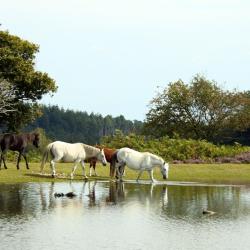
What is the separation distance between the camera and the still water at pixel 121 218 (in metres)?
18.6

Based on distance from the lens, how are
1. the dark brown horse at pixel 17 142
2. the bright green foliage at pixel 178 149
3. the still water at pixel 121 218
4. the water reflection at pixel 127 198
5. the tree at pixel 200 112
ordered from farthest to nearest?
the tree at pixel 200 112 → the bright green foliage at pixel 178 149 → the dark brown horse at pixel 17 142 → the water reflection at pixel 127 198 → the still water at pixel 121 218

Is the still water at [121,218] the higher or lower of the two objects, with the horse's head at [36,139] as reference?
lower

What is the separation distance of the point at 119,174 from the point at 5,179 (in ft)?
22.2

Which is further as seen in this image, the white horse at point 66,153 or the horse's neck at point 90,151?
the horse's neck at point 90,151

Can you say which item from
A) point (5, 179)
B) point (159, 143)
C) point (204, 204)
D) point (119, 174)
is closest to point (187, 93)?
point (159, 143)

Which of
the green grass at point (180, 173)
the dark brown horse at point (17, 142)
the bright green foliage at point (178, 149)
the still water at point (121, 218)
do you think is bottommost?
the still water at point (121, 218)

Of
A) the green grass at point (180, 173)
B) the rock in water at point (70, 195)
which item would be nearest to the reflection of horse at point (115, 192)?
the rock in water at point (70, 195)

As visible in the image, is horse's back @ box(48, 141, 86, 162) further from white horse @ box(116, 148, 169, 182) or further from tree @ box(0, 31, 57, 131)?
tree @ box(0, 31, 57, 131)

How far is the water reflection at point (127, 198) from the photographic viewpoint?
25.0 m

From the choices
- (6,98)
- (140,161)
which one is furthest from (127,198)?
(6,98)

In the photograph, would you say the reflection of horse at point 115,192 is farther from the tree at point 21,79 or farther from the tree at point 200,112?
the tree at point 200,112

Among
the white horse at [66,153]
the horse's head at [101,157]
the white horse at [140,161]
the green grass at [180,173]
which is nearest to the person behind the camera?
the green grass at [180,173]

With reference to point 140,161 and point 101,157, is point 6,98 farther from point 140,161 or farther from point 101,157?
point 140,161

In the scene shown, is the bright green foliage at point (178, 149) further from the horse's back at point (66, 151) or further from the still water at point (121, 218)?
the still water at point (121, 218)
